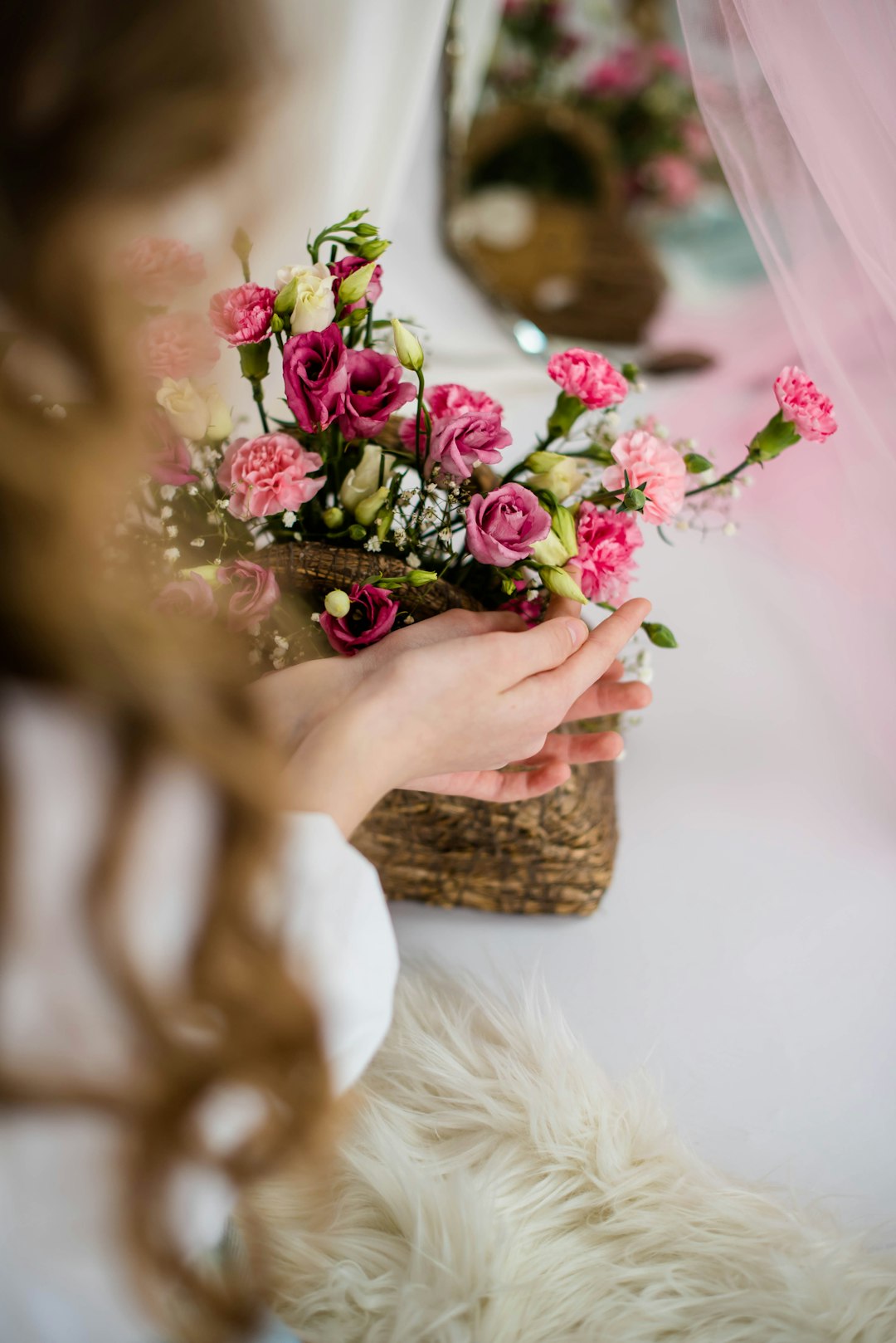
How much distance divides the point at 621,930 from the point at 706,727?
0.93ft

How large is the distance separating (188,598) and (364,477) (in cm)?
15

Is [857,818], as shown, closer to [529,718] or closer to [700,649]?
[700,649]

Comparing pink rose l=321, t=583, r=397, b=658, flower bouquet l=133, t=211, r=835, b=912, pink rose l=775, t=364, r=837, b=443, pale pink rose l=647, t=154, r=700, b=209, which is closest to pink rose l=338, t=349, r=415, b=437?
flower bouquet l=133, t=211, r=835, b=912

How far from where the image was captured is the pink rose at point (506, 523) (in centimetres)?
55

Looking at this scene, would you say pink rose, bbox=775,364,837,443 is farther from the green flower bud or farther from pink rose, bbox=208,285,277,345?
pink rose, bbox=208,285,277,345

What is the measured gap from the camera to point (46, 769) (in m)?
0.41

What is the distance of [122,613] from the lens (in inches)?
15.8

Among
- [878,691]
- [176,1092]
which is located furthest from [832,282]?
[176,1092]

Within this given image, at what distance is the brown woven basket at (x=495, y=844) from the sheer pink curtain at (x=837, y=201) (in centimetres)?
33

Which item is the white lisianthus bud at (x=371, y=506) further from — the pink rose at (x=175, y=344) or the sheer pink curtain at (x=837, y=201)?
the sheer pink curtain at (x=837, y=201)

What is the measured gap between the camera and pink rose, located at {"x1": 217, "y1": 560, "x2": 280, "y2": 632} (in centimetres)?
63

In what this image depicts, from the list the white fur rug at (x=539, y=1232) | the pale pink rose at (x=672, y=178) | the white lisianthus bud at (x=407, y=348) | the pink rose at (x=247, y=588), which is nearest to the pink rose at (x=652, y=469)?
the white lisianthus bud at (x=407, y=348)

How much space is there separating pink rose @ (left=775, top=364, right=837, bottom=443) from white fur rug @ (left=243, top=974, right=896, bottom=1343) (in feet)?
1.57

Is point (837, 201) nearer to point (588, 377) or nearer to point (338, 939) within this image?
point (588, 377)
